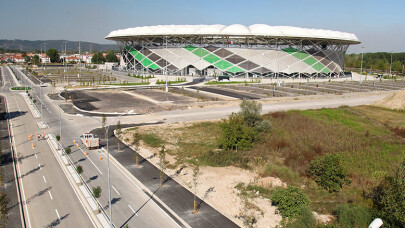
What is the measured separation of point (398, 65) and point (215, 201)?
126m

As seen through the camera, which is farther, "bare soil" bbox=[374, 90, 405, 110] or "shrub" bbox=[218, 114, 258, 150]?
"bare soil" bbox=[374, 90, 405, 110]

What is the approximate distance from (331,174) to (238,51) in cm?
6239

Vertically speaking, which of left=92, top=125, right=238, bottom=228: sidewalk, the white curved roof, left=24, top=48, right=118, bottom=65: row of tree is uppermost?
the white curved roof

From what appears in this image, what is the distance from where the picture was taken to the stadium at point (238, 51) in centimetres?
7612

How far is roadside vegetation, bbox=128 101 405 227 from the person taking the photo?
15227mm

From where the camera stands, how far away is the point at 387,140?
27.5 meters

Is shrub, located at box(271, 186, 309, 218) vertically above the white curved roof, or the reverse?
the white curved roof

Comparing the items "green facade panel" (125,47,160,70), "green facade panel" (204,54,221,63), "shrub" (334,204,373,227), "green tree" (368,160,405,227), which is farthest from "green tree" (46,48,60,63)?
"green tree" (368,160,405,227)

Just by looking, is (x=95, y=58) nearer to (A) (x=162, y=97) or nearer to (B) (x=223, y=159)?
(A) (x=162, y=97)

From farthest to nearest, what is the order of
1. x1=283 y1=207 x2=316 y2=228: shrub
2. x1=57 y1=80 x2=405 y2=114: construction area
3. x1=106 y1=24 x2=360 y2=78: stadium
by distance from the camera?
x1=106 y1=24 x2=360 y2=78: stadium → x1=57 y1=80 x2=405 y2=114: construction area → x1=283 y1=207 x2=316 y2=228: shrub

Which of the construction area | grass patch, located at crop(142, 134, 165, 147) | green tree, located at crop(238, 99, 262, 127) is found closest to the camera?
grass patch, located at crop(142, 134, 165, 147)

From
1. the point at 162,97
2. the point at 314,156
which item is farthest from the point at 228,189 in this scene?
the point at 162,97

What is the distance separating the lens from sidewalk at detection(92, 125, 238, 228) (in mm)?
15258

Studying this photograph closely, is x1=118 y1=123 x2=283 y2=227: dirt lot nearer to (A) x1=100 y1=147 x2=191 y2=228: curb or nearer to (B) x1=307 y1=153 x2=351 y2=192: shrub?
(A) x1=100 y1=147 x2=191 y2=228: curb
